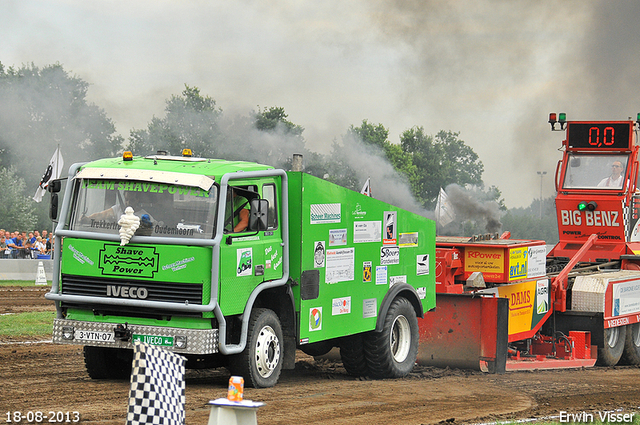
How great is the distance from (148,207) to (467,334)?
5.51 meters

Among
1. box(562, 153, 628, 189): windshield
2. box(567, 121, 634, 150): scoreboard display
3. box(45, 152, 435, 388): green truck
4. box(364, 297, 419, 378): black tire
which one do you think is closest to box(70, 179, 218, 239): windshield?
box(45, 152, 435, 388): green truck

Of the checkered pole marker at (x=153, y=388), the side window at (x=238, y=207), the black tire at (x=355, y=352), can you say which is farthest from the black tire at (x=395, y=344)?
the checkered pole marker at (x=153, y=388)

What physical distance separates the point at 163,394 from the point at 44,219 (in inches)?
1754

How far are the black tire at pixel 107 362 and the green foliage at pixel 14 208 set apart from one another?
118 feet

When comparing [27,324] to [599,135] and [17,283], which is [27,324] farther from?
[599,135]

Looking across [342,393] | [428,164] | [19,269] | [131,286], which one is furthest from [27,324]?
[428,164]

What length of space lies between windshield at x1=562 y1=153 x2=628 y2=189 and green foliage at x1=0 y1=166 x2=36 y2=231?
111ft

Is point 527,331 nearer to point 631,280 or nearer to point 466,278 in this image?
point 466,278

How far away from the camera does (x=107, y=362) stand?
9305 millimetres

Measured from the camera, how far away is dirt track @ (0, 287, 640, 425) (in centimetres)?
761

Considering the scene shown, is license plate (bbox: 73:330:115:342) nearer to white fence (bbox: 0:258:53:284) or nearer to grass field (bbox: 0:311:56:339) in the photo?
grass field (bbox: 0:311:56:339)

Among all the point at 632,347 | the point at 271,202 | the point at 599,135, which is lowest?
the point at 632,347

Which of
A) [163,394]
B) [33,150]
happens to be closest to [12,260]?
[163,394]

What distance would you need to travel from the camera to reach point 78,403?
7.62 meters
